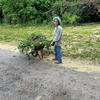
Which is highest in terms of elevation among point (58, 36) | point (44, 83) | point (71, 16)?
point (71, 16)

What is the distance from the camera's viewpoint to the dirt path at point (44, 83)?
3000mm

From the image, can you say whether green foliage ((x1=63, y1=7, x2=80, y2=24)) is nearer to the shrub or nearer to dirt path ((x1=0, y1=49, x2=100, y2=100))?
the shrub

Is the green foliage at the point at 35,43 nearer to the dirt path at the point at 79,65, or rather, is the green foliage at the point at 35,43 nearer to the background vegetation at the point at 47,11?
the dirt path at the point at 79,65

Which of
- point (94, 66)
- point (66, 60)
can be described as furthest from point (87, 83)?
point (66, 60)

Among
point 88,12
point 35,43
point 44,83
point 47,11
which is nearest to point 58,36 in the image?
point 35,43

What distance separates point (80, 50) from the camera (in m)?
5.86

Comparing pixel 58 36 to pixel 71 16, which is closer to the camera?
pixel 58 36

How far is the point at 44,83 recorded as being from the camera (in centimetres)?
350

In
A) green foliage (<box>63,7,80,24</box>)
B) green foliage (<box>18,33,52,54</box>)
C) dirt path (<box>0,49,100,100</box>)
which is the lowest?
dirt path (<box>0,49,100,100</box>)

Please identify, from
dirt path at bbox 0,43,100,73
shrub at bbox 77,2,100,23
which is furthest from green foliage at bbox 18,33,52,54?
shrub at bbox 77,2,100,23

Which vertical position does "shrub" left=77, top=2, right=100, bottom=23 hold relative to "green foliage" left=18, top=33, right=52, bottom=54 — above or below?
above

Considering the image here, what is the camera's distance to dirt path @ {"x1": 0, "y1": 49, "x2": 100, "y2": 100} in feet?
9.84

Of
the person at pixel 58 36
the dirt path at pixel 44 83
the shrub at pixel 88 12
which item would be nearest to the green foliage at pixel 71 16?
the shrub at pixel 88 12

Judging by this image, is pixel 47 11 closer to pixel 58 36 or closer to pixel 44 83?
pixel 58 36
